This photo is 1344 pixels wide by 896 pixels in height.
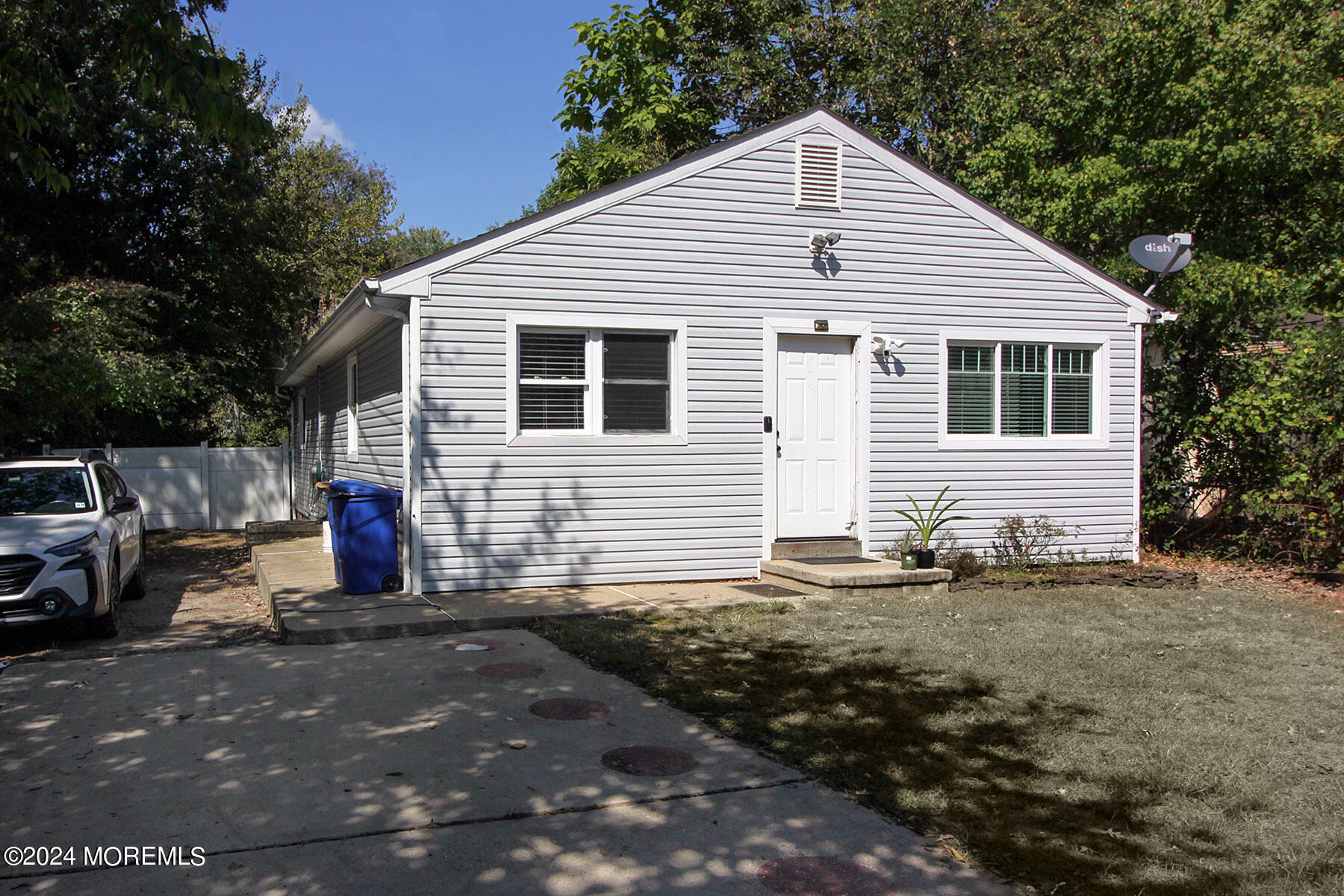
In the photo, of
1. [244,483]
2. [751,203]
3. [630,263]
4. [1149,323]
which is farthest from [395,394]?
[244,483]

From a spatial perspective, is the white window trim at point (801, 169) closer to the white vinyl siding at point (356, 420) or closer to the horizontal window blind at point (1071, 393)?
the horizontal window blind at point (1071, 393)

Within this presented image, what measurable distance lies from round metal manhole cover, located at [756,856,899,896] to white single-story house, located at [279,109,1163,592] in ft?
20.8

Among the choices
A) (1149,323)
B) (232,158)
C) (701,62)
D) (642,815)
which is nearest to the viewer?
(642,815)

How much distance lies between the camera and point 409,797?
420 cm

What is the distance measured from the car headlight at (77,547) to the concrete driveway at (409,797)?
127 cm

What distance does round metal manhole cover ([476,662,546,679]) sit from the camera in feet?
21.1

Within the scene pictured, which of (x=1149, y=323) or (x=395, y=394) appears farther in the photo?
(x=1149, y=323)

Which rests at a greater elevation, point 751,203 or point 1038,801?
point 751,203

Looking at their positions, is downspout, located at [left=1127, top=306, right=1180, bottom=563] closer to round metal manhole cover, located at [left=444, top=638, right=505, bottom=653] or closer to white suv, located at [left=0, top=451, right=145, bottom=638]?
round metal manhole cover, located at [left=444, top=638, right=505, bottom=653]

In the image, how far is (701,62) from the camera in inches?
884

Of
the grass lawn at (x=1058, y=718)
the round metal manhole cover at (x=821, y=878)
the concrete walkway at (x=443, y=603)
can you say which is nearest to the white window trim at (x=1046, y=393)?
the grass lawn at (x=1058, y=718)

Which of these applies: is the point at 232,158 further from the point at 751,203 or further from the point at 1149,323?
the point at 1149,323

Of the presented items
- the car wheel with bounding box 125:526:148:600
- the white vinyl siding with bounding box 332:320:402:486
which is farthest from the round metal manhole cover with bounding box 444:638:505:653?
the car wheel with bounding box 125:526:148:600

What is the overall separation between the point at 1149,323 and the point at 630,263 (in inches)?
258
